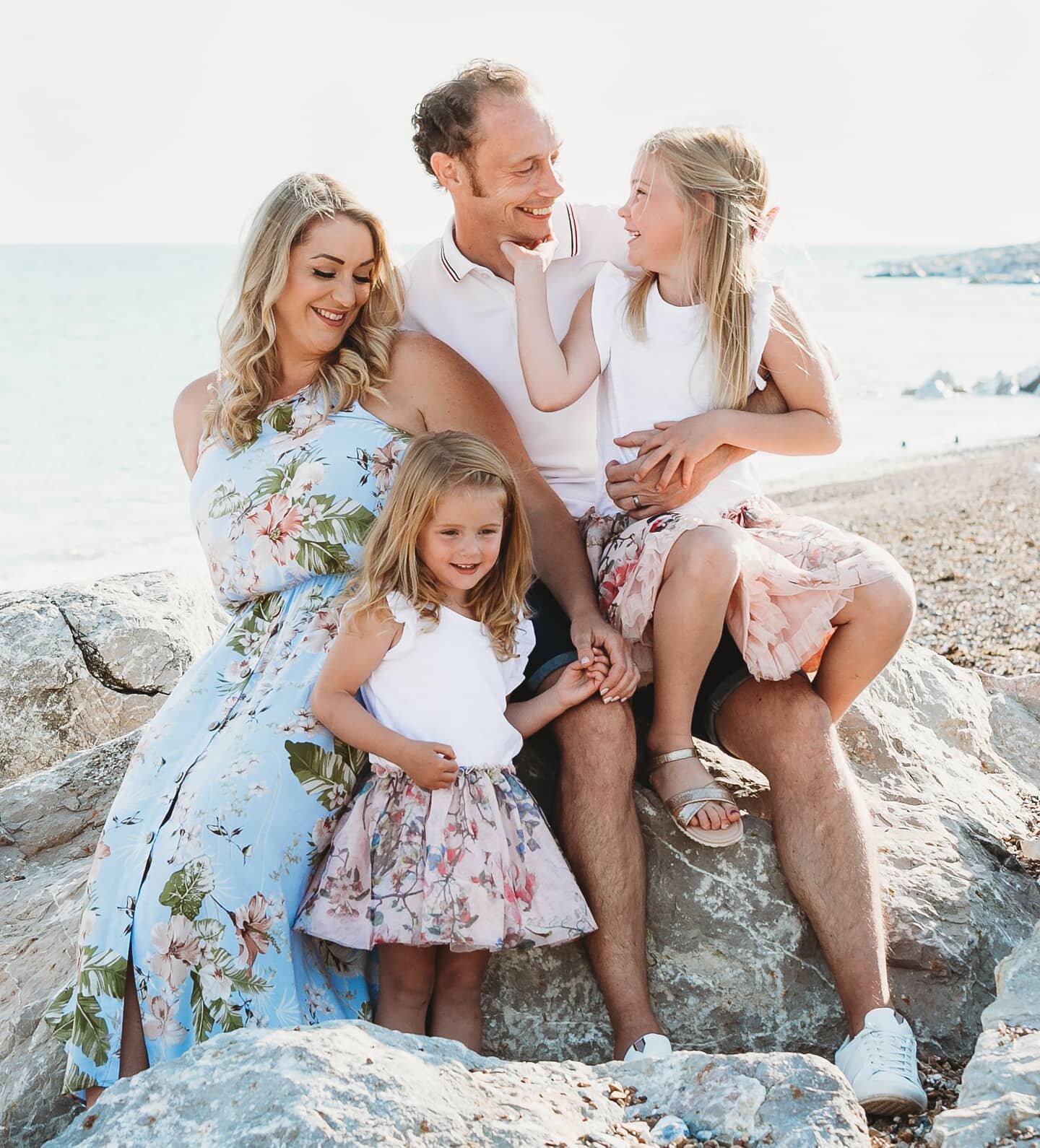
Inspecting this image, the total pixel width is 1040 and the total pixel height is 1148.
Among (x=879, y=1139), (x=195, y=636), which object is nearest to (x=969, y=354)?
(x=195, y=636)

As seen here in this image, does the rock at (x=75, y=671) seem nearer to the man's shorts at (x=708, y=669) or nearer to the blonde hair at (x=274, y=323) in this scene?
the blonde hair at (x=274, y=323)

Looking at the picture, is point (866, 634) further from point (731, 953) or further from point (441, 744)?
point (441, 744)

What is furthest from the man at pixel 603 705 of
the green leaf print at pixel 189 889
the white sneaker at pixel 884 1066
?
the green leaf print at pixel 189 889

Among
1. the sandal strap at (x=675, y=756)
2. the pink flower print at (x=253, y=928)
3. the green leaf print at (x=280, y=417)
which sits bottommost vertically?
the pink flower print at (x=253, y=928)

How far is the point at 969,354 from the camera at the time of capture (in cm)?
2931

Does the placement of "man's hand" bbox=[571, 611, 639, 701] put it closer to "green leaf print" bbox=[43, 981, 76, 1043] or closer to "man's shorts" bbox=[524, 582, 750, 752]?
"man's shorts" bbox=[524, 582, 750, 752]

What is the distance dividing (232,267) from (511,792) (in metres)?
1.54

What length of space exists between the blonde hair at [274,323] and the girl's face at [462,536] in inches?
22.0

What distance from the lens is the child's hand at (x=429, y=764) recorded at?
8.64ft

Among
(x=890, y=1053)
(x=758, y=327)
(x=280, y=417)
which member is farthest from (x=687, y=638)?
(x=280, y=417)

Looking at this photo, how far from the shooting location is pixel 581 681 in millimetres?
2797

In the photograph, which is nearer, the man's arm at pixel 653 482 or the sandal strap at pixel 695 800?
the sandal strap at pixel 695 800

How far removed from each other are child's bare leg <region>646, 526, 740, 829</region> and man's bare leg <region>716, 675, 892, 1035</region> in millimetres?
135

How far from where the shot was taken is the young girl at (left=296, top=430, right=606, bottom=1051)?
2.59 meters
